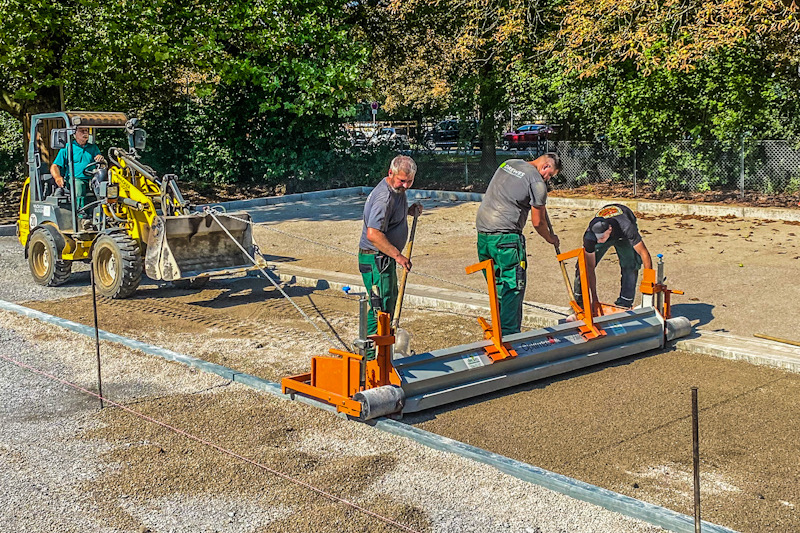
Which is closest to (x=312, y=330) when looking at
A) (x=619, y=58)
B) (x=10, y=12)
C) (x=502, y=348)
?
(x=502, y=348)

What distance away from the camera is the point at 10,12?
17.8m

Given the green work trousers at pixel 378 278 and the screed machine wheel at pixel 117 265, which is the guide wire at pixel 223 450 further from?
the screed machine wheel at pixel 117 265

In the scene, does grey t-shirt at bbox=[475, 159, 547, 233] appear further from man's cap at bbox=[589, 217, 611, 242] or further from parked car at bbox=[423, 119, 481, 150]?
parked car at bbox=[423, 119, 481, 150]

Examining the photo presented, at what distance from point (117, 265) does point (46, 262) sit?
6.45 feet

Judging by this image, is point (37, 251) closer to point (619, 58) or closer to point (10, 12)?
point (10, 12)

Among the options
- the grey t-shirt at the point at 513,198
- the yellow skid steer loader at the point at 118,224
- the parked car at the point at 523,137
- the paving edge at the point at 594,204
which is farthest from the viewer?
the parked car at the point at 523,137

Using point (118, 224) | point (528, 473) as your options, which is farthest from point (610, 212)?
point (118, 224)

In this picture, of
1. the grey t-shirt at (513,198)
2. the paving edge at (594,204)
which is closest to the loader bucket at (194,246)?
the grey t-shirt at (513,198)

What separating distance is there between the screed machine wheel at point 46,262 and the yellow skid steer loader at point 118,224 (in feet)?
0.04

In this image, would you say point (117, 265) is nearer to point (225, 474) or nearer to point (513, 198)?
point (513, 198)

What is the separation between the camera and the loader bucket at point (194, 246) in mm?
10730

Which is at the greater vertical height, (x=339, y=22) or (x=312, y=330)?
(x=339, y=22)

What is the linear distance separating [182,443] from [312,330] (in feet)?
11.4

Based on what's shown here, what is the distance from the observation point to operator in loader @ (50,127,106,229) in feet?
39.8
